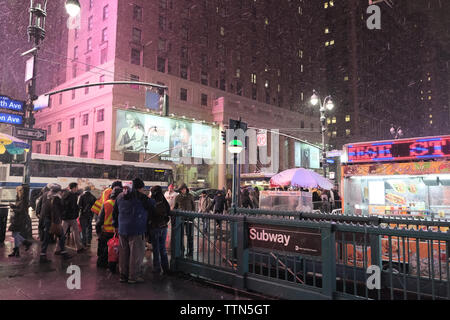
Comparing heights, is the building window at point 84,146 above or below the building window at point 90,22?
below

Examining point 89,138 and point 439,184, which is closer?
point 439,184

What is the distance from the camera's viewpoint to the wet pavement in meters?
5.25

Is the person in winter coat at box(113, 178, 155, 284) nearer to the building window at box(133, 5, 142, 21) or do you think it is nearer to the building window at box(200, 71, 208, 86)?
the building window at box(133, 5, 142, 21)

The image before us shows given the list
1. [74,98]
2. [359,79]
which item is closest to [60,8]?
[74,98]

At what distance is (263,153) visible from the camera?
5938 cm

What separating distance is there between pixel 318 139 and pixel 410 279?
235 feet

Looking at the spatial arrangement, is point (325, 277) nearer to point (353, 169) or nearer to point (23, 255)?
point (353, 169)

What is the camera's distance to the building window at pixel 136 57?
141 feet

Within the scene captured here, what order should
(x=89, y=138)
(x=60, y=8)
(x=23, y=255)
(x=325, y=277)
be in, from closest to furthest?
(x=325, y=277) → (x=23, y=255) → (x=89, y=138) → (x=60, y=8)

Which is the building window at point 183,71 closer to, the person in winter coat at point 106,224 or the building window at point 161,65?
the building window at point 161,65

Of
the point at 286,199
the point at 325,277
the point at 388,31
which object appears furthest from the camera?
the point at 388,31

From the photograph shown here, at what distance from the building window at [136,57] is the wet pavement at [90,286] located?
129 feet

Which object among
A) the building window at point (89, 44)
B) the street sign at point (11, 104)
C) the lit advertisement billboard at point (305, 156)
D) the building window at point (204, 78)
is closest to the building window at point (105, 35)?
the building window at point (89, 44)

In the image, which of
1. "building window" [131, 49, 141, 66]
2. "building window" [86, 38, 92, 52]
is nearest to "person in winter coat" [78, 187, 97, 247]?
"building window" [131, 49, 141, 66]
